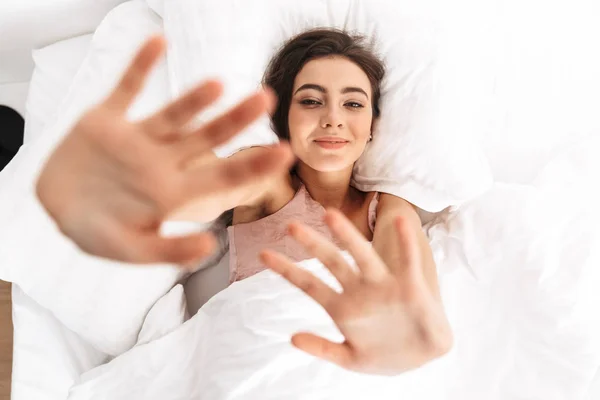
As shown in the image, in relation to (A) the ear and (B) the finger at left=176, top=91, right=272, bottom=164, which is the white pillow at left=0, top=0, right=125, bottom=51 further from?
(B) the finger at left=176, top=91, right=272, bottom=164

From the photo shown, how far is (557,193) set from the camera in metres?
1.00

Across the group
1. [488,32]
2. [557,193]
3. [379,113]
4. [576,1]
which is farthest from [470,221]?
[576,1]

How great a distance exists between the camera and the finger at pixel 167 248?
424mm

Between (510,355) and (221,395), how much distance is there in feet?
1.66

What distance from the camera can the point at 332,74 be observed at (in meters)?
0.94

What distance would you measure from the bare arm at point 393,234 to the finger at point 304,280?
0.31 m

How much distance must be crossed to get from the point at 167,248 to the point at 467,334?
668 millimetres

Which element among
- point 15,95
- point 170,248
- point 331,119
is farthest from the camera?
point 15,95

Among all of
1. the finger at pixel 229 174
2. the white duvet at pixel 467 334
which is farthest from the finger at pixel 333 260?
the white duvet at pixel 467 334

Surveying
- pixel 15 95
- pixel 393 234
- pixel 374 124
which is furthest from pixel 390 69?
pixel 15 95

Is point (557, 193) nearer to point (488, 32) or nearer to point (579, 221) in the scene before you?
point (579, 221)

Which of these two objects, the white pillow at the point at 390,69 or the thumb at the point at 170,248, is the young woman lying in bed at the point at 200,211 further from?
the white pillow at the point at 390,69

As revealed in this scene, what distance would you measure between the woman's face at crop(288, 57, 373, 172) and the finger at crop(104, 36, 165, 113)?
48 cm

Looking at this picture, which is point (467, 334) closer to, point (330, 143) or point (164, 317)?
point (330, 143)
